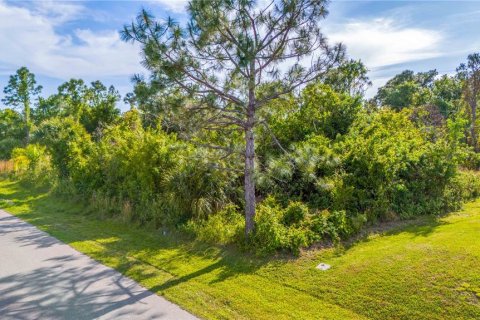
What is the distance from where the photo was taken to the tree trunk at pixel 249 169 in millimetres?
5594

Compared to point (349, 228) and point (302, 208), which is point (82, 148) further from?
point (349, 228)

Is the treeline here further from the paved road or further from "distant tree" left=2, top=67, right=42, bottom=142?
"distant tree" left=2, top=67, right=42, bottom=142

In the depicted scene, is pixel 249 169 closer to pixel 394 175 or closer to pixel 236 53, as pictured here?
pixel 236 53

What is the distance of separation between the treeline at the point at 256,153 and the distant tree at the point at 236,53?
2 cm

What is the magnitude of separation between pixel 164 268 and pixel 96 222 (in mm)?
3914

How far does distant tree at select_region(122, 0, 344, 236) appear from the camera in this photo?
4918mm

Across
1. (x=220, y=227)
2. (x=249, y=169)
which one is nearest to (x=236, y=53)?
(x=249, y=169)

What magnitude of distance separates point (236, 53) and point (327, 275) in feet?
11.6

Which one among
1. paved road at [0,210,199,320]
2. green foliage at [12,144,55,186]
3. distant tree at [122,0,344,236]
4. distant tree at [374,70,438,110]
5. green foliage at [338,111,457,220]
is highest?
distant tree at [374,70,438,110]

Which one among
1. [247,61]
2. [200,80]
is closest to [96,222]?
[200,80]

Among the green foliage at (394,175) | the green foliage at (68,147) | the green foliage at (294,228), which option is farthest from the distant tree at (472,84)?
the green foliage at (68,147)

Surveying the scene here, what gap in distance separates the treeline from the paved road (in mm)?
1922

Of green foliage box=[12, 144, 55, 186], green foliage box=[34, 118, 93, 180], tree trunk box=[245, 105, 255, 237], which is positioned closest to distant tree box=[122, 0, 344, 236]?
tree trunk box=[245, 105, 255, 237]

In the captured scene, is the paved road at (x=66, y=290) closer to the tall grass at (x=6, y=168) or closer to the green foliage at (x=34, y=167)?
the green foliage at (x=34, y=167)
